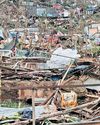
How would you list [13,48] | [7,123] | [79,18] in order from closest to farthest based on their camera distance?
[7,123], [13,48], [79,18]

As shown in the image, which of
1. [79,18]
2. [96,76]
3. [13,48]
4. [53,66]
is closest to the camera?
[96,76]

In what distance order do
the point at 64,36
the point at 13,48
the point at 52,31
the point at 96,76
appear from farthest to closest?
the point at 52,31 → the point at 64,36 → the point at 13,48 → the point at 96,76

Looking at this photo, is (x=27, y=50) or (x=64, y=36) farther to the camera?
(x=64, y=36)

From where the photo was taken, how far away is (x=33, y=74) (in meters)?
12.2

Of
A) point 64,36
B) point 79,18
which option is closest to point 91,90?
point 64,36

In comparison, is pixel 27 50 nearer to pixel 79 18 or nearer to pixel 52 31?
pixel 52 31

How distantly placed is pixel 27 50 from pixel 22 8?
15.8 meters

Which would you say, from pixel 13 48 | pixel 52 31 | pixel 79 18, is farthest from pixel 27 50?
pixel 79 18

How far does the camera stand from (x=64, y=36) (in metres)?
22.2

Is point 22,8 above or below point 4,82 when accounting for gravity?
above

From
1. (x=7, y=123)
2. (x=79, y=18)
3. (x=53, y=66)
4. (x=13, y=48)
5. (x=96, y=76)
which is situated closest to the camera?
(x=7, y=123)

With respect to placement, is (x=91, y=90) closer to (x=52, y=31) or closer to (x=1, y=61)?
(x=1, y=61)

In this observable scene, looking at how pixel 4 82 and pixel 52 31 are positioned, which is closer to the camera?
pixel 4 82

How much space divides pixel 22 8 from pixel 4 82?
21.6 m
